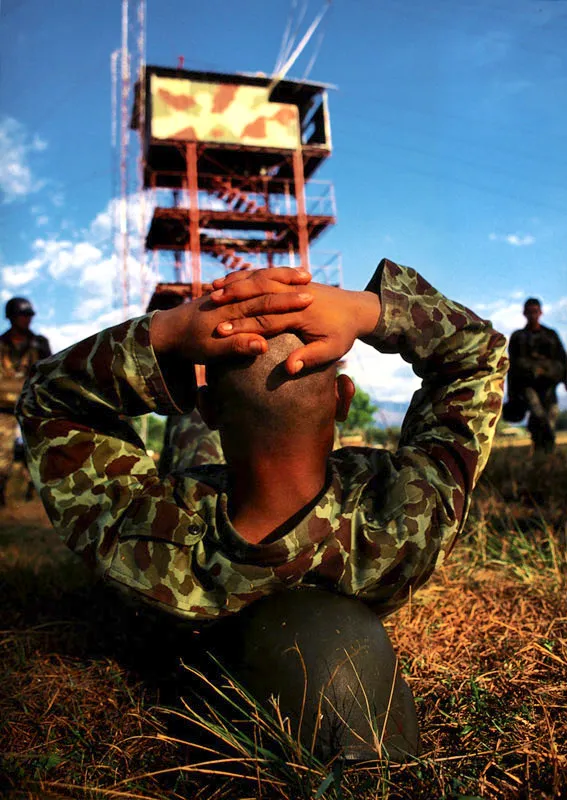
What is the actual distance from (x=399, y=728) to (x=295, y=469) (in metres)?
0.61

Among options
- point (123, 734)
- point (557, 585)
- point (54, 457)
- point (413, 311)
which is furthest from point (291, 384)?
point (557, 585)

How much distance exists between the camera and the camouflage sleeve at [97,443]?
1529 mm

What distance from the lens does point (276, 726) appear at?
4.30 ft

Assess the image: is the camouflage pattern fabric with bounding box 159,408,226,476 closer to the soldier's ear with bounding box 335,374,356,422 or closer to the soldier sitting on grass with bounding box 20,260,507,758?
the soldier sitting on grass with bounding box 20,260,507,758

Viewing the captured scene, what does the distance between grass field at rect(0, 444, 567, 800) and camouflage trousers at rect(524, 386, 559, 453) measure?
4716 mm

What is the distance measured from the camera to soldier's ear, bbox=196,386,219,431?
1.53 metres

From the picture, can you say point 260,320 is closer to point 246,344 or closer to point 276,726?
point 246,344

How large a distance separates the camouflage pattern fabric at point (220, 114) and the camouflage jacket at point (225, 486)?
22.2 meters

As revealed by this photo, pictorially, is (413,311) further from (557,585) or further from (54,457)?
(557,585)

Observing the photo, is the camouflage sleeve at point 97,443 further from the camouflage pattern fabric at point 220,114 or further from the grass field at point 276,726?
the camouflage pattern fabric at point 220,114

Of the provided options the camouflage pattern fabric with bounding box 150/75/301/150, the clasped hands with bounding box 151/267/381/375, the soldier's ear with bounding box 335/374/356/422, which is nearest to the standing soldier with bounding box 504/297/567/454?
the soldier's ear with bounding box 335/374/356/422

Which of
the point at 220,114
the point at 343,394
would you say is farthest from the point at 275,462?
the point at 220,114

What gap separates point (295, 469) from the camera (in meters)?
1.46

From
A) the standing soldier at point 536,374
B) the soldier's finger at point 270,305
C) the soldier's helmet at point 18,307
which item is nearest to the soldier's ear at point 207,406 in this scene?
the soldier's finger at point 270,305
